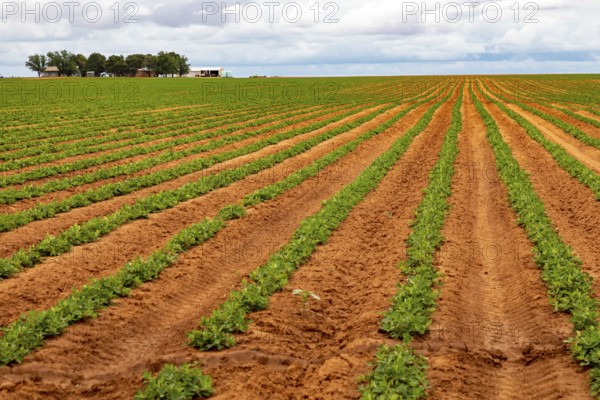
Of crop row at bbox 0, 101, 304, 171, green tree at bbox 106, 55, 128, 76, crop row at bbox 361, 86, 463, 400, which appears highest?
green tree at bbox 106, 55, 128, 76

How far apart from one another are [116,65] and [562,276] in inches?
6453

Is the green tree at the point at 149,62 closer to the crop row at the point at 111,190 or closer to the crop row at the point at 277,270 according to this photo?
the crop row at the point at 111,190

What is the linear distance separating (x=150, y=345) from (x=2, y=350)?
179 cm

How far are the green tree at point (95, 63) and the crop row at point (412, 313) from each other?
525 ft

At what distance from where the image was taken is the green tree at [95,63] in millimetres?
160750

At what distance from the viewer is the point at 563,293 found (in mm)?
9461

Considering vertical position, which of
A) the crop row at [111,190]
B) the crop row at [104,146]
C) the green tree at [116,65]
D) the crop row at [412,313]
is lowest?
the crop row at [412,313]

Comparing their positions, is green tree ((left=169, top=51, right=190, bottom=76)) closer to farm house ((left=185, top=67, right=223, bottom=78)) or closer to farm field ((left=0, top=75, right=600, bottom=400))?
farm house ((left=185, top=67, right=223, bottom=78))

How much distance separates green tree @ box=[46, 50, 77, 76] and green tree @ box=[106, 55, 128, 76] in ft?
29.7

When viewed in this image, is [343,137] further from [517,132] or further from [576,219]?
[576,219]

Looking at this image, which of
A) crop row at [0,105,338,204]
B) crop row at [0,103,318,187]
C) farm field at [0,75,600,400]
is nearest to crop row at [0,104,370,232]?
farm field at [0,75,600,400]

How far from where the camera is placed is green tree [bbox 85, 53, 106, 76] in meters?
161

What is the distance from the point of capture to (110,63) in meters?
162

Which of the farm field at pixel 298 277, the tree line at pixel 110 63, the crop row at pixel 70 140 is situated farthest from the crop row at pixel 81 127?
the tree line at pixel 110 63
